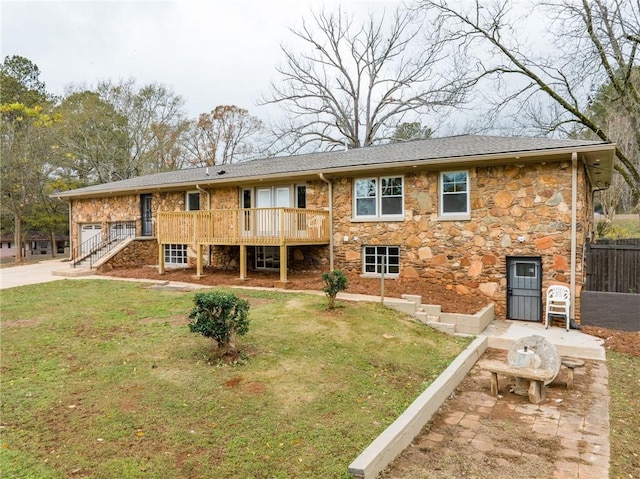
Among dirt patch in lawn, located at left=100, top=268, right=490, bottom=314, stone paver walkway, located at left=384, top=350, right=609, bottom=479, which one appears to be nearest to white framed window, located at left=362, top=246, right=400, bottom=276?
dirt patch in lawn, located at left=100, top=268, right=490, bottom=314

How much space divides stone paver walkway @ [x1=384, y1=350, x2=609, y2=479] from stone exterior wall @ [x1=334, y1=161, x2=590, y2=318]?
14.7 feet

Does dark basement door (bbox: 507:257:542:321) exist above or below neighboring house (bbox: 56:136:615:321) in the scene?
below

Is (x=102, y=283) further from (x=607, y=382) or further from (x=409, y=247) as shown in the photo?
(x=607, y=382)

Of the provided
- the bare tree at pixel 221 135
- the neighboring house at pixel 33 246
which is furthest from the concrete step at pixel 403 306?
the neighboring house at pixel 33 246

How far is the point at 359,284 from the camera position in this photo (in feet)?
36.2

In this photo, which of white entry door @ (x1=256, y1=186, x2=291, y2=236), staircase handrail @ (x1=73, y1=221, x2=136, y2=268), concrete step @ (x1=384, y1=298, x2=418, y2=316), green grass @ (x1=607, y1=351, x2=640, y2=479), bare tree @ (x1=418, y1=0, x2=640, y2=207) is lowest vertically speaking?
green grass @ (x1=607, y1=351, x2=640, y2=479)

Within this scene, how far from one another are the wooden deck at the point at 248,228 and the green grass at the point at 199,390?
3.68 metres

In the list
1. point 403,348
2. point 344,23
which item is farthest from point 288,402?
point 344,23

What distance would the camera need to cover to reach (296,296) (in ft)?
31.8

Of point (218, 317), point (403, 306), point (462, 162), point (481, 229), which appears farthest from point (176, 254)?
point (218, 317)

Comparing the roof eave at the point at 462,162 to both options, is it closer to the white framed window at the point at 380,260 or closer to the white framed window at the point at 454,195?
the white framed window at the point at 454,195

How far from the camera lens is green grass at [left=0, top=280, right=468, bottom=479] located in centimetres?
339

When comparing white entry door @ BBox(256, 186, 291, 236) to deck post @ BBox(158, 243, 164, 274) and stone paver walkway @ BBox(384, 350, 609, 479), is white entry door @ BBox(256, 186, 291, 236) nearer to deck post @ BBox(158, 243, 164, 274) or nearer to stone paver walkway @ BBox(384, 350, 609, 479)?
deck post @ BBox(158, 243, 164, 274)

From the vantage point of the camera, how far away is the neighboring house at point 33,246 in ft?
115
